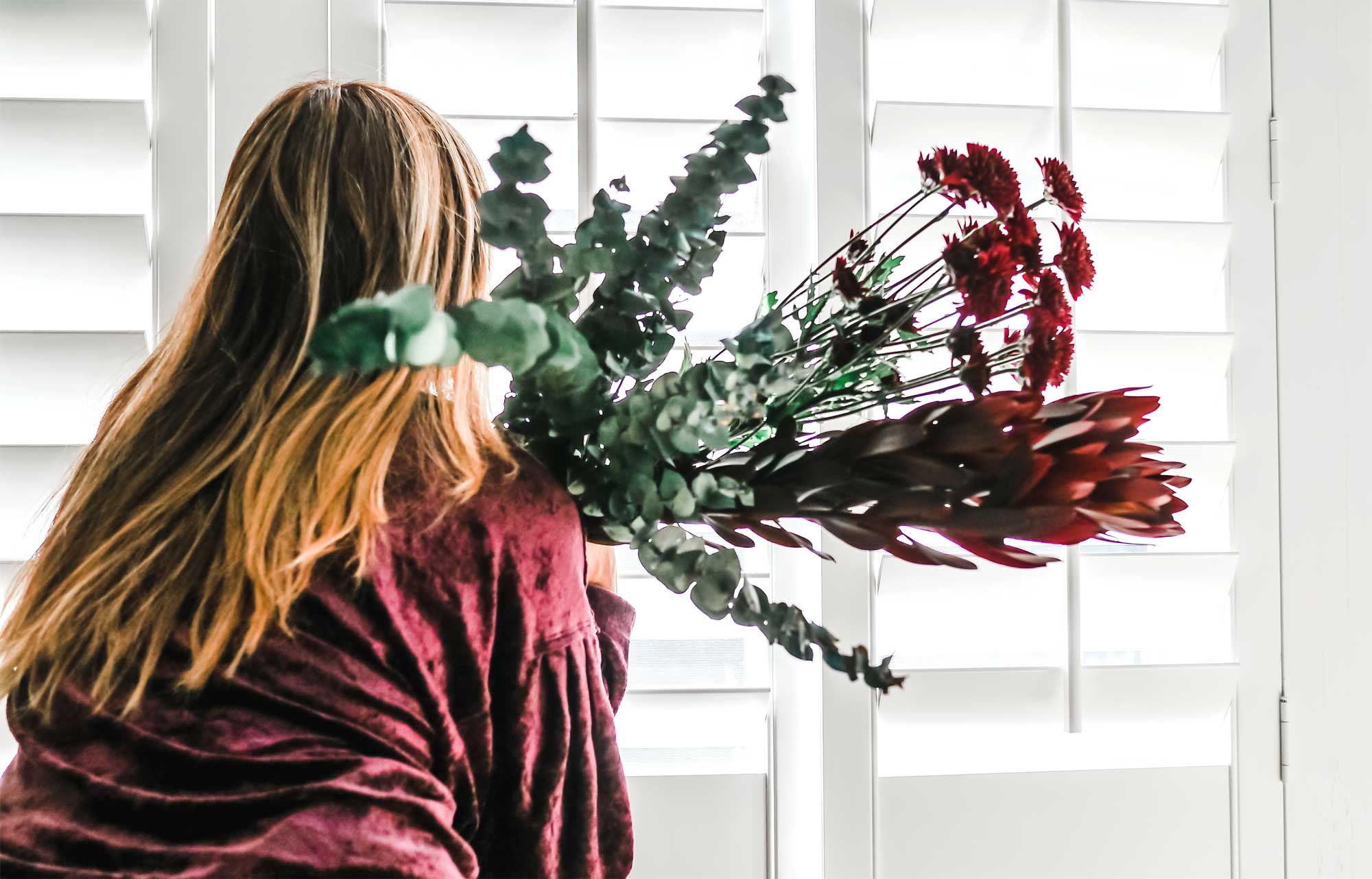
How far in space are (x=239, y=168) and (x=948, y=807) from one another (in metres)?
Answer: 0.88

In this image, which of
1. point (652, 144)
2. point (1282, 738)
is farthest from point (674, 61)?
point (1282, 738)

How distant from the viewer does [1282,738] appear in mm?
961

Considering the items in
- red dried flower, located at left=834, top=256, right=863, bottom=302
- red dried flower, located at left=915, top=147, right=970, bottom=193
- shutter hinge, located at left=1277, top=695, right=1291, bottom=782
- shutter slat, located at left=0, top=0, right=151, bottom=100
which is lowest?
shutter hinge, located at left=1277, top=695, right=1291, bottom=782

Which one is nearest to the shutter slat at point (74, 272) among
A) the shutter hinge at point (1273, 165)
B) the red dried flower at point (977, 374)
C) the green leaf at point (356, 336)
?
the green leaf at point (356, 336)

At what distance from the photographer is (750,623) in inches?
20.2

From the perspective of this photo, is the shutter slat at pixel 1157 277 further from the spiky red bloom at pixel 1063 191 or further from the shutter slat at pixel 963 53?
the spiky red bloom at pixel 1063 191

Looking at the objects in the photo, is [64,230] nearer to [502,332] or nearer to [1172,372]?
[502,332]

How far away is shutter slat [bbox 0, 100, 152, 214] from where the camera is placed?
0.85 meters

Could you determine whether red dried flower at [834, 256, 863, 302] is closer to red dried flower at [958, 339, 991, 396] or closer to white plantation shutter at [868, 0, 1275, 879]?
red dried flower at [958, 339, 991, 396]

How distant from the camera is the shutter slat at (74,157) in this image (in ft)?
2.79

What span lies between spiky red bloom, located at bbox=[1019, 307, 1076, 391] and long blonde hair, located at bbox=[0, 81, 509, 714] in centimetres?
31

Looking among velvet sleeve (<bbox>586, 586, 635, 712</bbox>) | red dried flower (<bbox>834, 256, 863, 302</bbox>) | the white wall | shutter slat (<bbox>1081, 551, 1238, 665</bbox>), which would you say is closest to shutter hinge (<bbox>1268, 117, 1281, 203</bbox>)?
the white wall

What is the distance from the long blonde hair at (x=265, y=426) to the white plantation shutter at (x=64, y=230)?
32cm

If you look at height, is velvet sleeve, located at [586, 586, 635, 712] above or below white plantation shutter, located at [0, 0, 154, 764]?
below
